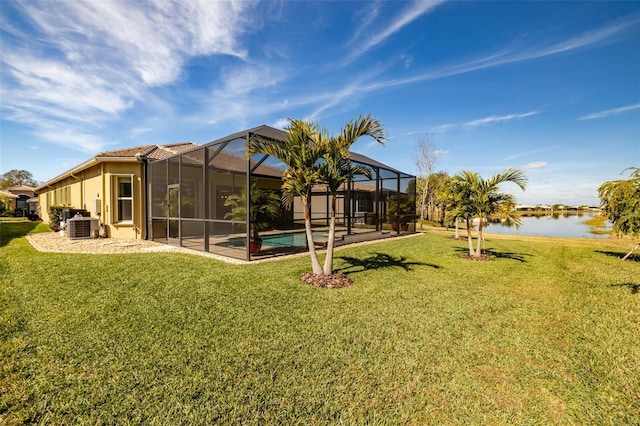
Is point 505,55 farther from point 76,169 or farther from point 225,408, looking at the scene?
point 76,169

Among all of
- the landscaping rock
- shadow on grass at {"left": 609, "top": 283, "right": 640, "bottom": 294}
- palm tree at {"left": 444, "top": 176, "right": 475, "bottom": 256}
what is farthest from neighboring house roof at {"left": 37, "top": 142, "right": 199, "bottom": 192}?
shadow on grass at {"left": 609, "top": 283, "right": 640, "bottom": 294}

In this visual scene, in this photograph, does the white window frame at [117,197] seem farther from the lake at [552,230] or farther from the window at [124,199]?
the lake at [552,230]

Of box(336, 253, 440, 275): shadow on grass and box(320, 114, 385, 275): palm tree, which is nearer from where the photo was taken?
box(320, 114, 385, 275): palm tree

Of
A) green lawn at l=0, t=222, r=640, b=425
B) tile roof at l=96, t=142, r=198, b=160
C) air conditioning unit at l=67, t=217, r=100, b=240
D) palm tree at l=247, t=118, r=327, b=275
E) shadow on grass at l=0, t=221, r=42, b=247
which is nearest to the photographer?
green lawn at l=0, t=222, r=640, b=425

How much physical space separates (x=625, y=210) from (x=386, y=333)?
8.91 metres

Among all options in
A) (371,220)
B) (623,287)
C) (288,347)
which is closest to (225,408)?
(288,347)

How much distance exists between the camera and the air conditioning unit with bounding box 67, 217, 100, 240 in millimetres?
9664

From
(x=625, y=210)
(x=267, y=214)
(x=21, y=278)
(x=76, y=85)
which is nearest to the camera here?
(x=21, y=278)

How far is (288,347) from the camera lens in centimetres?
262

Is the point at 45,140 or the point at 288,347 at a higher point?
the point at 45,140

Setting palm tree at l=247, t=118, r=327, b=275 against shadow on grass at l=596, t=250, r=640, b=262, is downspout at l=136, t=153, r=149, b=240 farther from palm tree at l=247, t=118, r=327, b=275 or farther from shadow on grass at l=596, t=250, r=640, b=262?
shadow on grass at l=596, t=250, r=640, b=262

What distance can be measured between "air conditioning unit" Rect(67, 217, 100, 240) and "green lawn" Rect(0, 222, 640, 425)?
5.86 metres

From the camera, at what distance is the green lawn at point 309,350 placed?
1.83m

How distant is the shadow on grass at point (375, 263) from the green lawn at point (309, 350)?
1.02m
